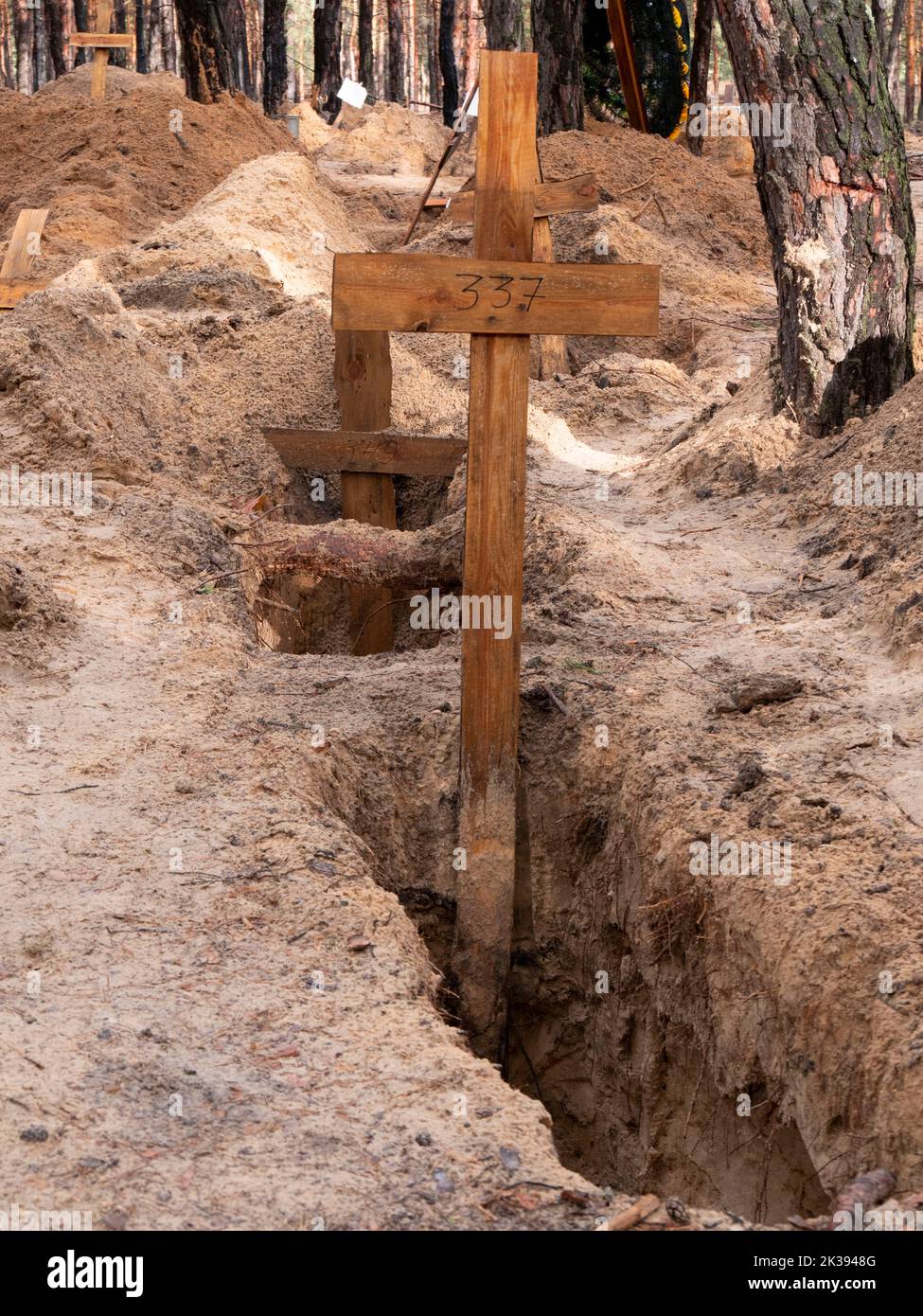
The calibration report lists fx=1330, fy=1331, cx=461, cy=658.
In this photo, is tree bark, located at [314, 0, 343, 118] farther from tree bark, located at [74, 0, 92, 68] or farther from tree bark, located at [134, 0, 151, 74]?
tree bark, located at [134, 0, 151, 74]

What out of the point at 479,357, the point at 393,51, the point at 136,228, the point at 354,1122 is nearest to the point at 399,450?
the point at 479,357

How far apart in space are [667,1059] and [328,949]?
147 cm

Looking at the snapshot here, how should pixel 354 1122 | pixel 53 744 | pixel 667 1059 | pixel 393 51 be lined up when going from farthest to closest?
pixel 393 51
pixel 53 744
pixel 667 1059
pixel 354 1122

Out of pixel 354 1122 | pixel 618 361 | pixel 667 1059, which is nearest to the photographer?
pixel 354 1122

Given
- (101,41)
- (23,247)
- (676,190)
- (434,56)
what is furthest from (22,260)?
(434,56)

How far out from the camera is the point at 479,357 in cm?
418

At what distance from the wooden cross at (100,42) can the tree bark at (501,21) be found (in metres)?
4.52

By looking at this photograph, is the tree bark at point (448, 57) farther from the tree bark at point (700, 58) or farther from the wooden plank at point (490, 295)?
the wooden plank at point (490, 295)

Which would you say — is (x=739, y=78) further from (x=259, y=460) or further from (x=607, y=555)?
(x=259, y=460)

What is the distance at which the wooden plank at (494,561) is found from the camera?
397 cm

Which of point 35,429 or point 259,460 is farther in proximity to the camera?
point 259,460

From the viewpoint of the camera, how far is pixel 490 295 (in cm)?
403

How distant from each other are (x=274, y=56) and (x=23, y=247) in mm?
15855

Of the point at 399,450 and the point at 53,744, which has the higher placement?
the point at 399,450
